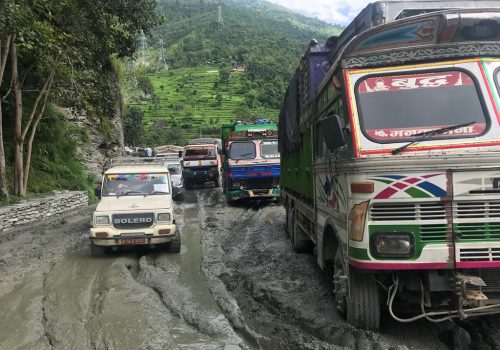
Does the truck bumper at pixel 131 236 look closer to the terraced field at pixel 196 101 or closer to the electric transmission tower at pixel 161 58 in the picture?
the terraced field at pixel 196 101

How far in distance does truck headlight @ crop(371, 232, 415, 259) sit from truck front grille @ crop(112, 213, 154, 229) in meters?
6.36

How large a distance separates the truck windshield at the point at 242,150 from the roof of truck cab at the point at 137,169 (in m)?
6.22

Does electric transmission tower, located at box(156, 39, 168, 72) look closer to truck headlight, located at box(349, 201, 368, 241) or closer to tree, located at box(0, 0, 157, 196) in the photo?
tree, located at box(0, 0, 157, 196)

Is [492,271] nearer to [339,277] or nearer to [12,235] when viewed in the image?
[339,277]

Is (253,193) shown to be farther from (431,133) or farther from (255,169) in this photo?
(431,133)

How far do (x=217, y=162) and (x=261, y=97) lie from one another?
5735cm

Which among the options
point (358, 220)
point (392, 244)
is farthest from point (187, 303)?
point (392, 244)

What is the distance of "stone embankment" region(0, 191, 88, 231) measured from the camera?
13.0 metres

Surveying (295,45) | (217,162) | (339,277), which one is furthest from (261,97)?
(339,277)

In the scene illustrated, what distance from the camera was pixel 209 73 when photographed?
103m

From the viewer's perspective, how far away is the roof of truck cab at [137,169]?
11242 mm

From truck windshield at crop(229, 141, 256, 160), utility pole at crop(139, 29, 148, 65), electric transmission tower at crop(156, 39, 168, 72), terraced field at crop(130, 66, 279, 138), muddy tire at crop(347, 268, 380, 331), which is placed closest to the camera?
muddy tire at crop(347, 268, 380, 331)

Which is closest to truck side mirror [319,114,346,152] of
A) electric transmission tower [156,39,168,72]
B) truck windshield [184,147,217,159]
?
truck windshield [184,147,217,159]

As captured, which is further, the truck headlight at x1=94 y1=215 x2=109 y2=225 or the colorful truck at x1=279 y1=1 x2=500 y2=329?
the truck headlight at x1=94 y1=215 x2=109 y2=225
